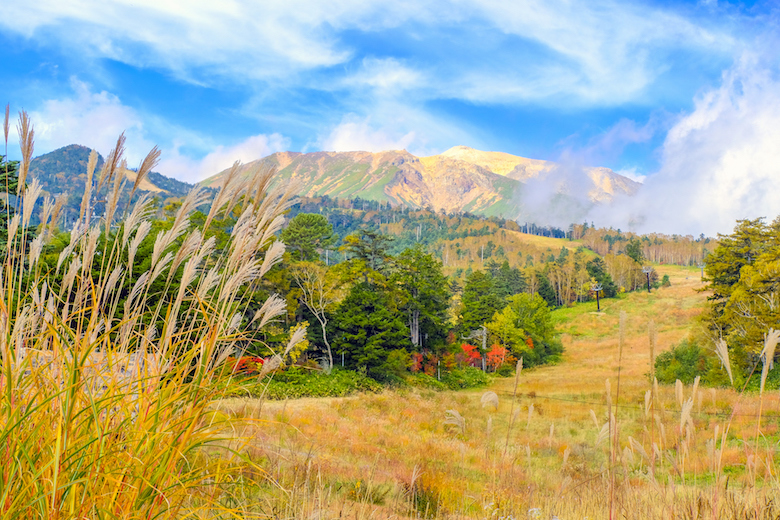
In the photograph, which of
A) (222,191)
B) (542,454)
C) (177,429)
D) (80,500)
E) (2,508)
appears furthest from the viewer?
(542,454)

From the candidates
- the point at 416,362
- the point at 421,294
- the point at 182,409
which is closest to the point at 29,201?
the point at 182,409

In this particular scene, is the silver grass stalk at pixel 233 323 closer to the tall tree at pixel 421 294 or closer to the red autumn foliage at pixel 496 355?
the tall tree at pixel 421 294

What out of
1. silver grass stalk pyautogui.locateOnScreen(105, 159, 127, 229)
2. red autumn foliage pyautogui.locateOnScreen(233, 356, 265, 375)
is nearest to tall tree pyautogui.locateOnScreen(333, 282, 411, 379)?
red autumn foliage pyautogui.locateOnScreen(233, 356, 265, 375)

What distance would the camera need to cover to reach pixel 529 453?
10.6ft

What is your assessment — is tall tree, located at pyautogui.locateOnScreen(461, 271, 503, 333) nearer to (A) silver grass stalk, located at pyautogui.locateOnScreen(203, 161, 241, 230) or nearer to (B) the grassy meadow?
(B) the grassy meadow

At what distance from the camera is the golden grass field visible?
2.35 m

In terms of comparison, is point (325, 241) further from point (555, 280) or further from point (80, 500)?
point (555, 280)

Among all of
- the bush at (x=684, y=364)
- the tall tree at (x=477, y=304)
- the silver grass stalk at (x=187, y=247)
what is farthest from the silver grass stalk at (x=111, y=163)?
the tall tree at (x=477, y=304)

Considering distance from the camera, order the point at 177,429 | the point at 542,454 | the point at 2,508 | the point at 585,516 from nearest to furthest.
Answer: the point at 2,508
the point at 177,429
the point at 585,516
the point at 542,454

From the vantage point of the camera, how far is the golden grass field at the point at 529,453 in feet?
7.70

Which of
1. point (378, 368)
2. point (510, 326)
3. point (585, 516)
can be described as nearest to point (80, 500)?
point (585, 516)

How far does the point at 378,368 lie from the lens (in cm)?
2530

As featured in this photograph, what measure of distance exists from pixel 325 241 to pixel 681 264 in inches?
4961

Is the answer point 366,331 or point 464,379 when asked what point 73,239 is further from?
point 464,379
